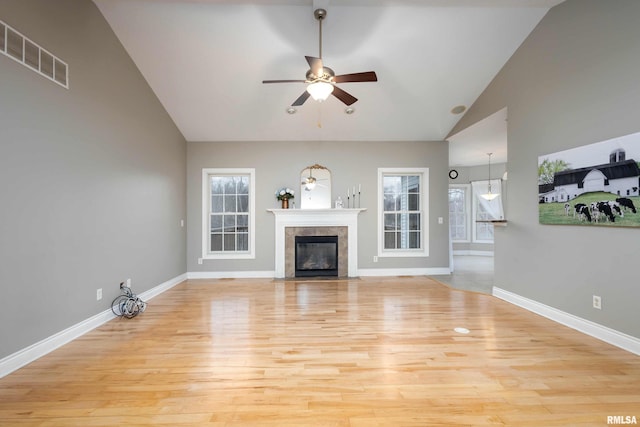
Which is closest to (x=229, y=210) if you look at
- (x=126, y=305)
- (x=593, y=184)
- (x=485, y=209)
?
(x=126, y=305)

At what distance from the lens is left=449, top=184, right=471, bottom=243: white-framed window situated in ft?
27.9

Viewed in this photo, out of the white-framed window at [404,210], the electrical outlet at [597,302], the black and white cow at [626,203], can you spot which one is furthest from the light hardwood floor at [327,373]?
the white-framed window at [404,210]

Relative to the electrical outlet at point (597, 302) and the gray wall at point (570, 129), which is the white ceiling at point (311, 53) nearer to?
the gray wall at point (570, 129)

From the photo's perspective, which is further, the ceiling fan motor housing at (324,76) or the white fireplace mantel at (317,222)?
the white fireplace mantel at (317,222)

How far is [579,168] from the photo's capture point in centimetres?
290

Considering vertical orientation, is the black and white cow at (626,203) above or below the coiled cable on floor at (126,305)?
above

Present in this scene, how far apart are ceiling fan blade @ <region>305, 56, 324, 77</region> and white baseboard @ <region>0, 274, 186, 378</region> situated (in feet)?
11.2

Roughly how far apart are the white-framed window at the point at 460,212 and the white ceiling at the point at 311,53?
396 centimetres

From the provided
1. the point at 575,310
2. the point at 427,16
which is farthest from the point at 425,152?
the point at 575,310

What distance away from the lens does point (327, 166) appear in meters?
5.66

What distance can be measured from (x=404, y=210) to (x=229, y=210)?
145 inches

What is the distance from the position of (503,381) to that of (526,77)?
143 inches

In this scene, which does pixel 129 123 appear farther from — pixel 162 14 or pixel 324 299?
pixel 324 299

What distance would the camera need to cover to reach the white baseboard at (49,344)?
2119 millimetres
